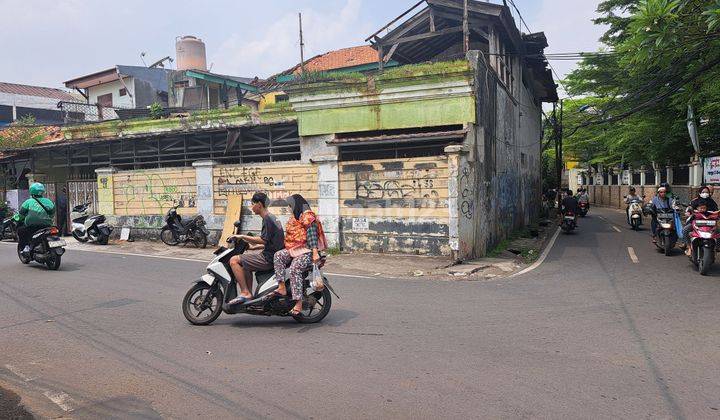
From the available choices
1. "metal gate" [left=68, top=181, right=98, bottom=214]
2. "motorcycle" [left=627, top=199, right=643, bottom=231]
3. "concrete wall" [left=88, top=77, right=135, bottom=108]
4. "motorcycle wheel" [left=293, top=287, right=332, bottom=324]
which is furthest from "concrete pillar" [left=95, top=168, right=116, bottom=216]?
"motorcycle" [left=627, top=199, right=643, bottom=231]

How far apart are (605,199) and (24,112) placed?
44799 mm

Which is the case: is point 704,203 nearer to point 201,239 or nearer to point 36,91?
point 201,239

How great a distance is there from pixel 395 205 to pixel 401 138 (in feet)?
5.29

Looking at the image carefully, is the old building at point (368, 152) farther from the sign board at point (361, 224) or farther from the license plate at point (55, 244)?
the license plate at point (55, 244)

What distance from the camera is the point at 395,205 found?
12.2 metres

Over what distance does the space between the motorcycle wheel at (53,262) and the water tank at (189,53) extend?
85.2ft

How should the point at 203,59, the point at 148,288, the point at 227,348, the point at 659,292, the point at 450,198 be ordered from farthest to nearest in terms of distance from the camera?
the point at 203,59 < the point at 450,198 < the point at 148,288 < the point at 659,292 < the point at 227,348

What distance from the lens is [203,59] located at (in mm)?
34375

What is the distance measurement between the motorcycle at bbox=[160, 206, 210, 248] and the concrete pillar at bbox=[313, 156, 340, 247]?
12.6 feet

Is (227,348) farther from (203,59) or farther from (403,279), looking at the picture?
(203,59)

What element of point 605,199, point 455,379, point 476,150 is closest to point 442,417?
point 455,379

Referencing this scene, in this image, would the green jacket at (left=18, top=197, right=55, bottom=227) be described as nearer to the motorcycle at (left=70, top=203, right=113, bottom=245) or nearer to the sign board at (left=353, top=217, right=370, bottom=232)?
the motorcycle at (left=70, top=203, right=113, bottom=245)

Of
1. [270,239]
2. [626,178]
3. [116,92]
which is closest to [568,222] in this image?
[270,239]

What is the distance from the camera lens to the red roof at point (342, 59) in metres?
30.9
